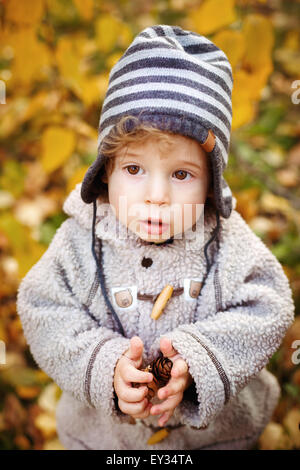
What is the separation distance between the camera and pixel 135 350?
0.83 metres

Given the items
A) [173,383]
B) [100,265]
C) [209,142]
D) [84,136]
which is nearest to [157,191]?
[209,142]

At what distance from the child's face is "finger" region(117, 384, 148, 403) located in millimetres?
298

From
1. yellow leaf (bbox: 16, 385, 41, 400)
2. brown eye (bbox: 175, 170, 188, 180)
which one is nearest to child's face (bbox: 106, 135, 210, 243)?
brown eye (bbox: 175, 170, 188, 180)

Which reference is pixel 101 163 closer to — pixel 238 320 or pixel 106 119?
pixel 106 119

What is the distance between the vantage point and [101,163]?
86cm

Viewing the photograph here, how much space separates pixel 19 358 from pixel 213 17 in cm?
129

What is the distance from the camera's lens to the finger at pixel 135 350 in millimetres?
820

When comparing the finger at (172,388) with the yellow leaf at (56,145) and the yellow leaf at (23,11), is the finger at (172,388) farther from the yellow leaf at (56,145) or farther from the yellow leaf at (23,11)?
the yellow leaf at (23,11)

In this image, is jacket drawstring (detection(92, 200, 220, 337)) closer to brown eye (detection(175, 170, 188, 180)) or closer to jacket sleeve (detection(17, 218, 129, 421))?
jacket sleeve (detection(17, 218, 129, 421))

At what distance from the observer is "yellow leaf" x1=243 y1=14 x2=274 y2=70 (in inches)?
46.9

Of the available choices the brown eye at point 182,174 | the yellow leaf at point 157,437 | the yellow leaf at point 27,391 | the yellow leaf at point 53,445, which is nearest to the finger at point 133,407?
the yellow leaf at point 157,437

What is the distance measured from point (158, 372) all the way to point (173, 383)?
0.04 meters

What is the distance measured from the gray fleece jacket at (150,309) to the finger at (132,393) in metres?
0.03

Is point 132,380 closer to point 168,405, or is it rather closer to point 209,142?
point 168,405
